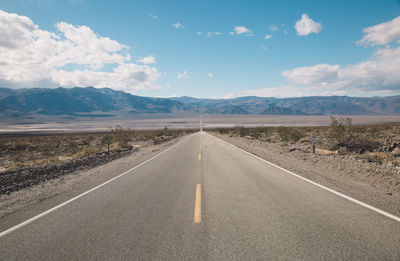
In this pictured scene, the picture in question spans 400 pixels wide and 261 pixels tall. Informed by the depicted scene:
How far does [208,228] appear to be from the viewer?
12.1ft

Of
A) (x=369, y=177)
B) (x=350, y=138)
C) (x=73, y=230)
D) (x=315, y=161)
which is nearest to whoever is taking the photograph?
(x=73, y=230)

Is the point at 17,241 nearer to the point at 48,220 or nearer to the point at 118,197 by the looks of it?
the point at 48,220

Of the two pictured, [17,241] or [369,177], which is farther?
[369,177]

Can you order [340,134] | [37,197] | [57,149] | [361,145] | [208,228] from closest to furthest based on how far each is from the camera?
1. [208,228]
2. [37,197]
3. [361,145]
4. [340,134]
5. [57,149]

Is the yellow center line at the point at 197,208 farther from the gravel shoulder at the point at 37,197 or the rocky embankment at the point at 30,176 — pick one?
the rocky embankment at the point at 30,176

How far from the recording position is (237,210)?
14.9 ft

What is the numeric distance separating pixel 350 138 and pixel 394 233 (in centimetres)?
1263

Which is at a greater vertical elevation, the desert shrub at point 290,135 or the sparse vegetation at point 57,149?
the desert shrub at point 290,135

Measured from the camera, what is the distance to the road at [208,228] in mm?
3016

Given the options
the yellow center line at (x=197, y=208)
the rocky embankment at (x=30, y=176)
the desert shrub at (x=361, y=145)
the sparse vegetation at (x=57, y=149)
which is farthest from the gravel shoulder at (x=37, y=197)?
the desert shrub at (x=361, y=145)

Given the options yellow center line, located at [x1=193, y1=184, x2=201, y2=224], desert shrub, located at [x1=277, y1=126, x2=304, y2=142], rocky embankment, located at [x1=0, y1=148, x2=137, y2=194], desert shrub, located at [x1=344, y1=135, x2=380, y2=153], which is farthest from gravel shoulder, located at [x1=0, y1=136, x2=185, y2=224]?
desert shrub, located at [x1=277, y1=126, x2=304, y2=142]

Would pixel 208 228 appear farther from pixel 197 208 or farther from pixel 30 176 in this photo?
pixel 30 176

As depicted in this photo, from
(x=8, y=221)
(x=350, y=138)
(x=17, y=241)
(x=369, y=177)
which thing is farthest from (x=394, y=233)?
(x=350, y=138)

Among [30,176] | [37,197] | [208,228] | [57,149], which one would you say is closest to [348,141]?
[208,228]
